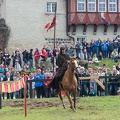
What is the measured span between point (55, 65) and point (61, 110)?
1705 cm

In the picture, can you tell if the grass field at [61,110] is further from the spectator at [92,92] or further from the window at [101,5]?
the window at [101,5]

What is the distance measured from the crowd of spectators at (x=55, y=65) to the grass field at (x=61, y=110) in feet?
7.65

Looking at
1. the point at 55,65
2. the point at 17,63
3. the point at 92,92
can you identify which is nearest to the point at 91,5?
the point at 55,65

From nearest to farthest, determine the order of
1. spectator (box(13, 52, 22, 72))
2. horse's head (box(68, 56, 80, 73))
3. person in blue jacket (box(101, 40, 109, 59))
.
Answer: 1. horse's head (box(68, 56, 80, 73))
2. spectator (box(13, 52, 22, 72))
3. person in blue jacket (box(101, 40, 109, 59))

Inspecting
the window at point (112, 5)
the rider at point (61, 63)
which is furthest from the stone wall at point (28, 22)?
the rider at point (61, 63)

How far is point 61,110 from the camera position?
69.0 ft

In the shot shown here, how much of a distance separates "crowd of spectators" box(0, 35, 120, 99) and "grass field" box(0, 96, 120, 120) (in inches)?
91.8

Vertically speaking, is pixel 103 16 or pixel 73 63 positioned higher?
pixel 103 16

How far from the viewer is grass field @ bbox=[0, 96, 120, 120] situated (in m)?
18.6

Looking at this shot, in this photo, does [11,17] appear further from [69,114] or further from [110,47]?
[69,114]

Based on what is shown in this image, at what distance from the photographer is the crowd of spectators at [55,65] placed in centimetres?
2936

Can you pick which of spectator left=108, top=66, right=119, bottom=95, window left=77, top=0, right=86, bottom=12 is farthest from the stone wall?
spectator left=108, top=66, right=119, bottom=95

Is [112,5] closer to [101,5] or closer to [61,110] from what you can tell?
[101,5]

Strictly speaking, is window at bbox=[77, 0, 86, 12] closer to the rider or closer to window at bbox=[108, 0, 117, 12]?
window at bbox=[108, 0, 117, 12]
